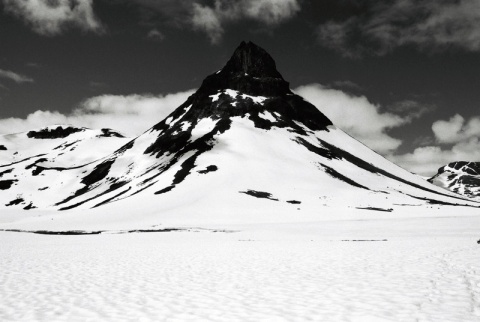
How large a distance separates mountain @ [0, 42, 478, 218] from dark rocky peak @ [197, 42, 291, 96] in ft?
1.79

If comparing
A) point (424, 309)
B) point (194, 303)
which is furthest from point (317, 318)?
point (194, 303)

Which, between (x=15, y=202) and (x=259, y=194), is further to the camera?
(x=15, y=202)

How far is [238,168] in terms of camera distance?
336 feet

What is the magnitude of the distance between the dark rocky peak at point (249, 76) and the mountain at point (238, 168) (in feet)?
1.79

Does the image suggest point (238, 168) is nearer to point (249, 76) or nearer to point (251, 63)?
point (249, 76)

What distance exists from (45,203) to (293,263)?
484ft

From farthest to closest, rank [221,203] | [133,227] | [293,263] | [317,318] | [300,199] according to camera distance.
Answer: [300,199]
[221,203]
[133,227]
[293,263]
[317,318]

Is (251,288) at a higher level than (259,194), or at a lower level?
lower

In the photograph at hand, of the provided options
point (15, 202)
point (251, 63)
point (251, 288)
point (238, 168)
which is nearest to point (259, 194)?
point (238, 168)

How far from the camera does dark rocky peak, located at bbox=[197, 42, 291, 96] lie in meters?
179

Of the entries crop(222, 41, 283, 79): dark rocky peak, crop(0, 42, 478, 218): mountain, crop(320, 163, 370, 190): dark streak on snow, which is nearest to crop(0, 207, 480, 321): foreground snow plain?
crop(0, 42, 478, 218): mountain

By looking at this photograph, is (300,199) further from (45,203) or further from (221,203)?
(45,203)

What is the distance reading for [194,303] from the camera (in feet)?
33.9

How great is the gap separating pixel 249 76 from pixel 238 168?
9300 centimetres
